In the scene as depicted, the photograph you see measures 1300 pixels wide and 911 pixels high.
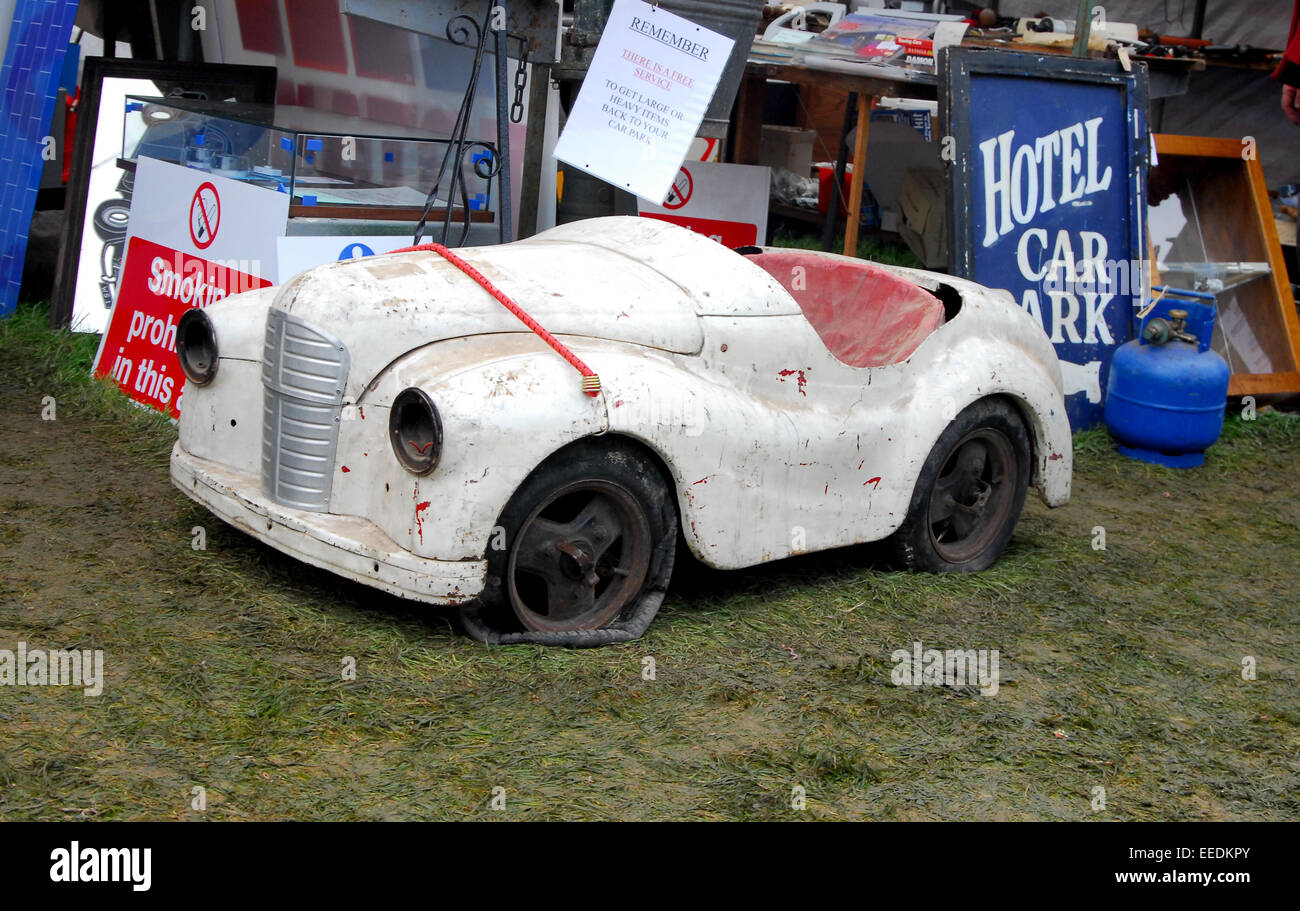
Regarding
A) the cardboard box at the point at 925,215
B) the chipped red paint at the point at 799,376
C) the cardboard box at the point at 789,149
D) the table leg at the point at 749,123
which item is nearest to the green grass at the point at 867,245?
the cardboard box at the point at 925,215

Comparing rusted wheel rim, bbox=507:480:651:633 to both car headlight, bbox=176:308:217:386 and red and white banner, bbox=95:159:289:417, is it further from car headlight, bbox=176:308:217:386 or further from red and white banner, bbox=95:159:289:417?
red and white banner, bbox=95:159:289:417

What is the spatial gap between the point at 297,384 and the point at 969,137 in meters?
3.64

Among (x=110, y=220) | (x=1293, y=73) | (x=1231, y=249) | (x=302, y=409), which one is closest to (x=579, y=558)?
(x=302, y=409)

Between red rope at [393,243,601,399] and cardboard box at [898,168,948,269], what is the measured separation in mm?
5387

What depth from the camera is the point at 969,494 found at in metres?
4.38

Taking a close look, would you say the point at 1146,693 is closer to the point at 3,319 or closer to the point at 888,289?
the point at 888,289

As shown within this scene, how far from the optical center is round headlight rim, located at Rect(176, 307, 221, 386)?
367cm

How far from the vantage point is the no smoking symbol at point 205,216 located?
16.2 ft

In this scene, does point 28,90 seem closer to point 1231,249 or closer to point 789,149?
point 789,149

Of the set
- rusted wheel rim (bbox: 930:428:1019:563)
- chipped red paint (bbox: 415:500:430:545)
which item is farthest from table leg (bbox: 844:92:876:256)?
chipped red paint (bbox: 415:500:430:545)

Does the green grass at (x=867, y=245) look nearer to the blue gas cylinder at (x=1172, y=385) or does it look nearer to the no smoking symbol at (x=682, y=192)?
the no smoking symbol at (x=682, y=192)

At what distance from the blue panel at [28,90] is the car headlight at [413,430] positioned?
3732 mm

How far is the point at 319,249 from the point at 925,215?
16.1ft
